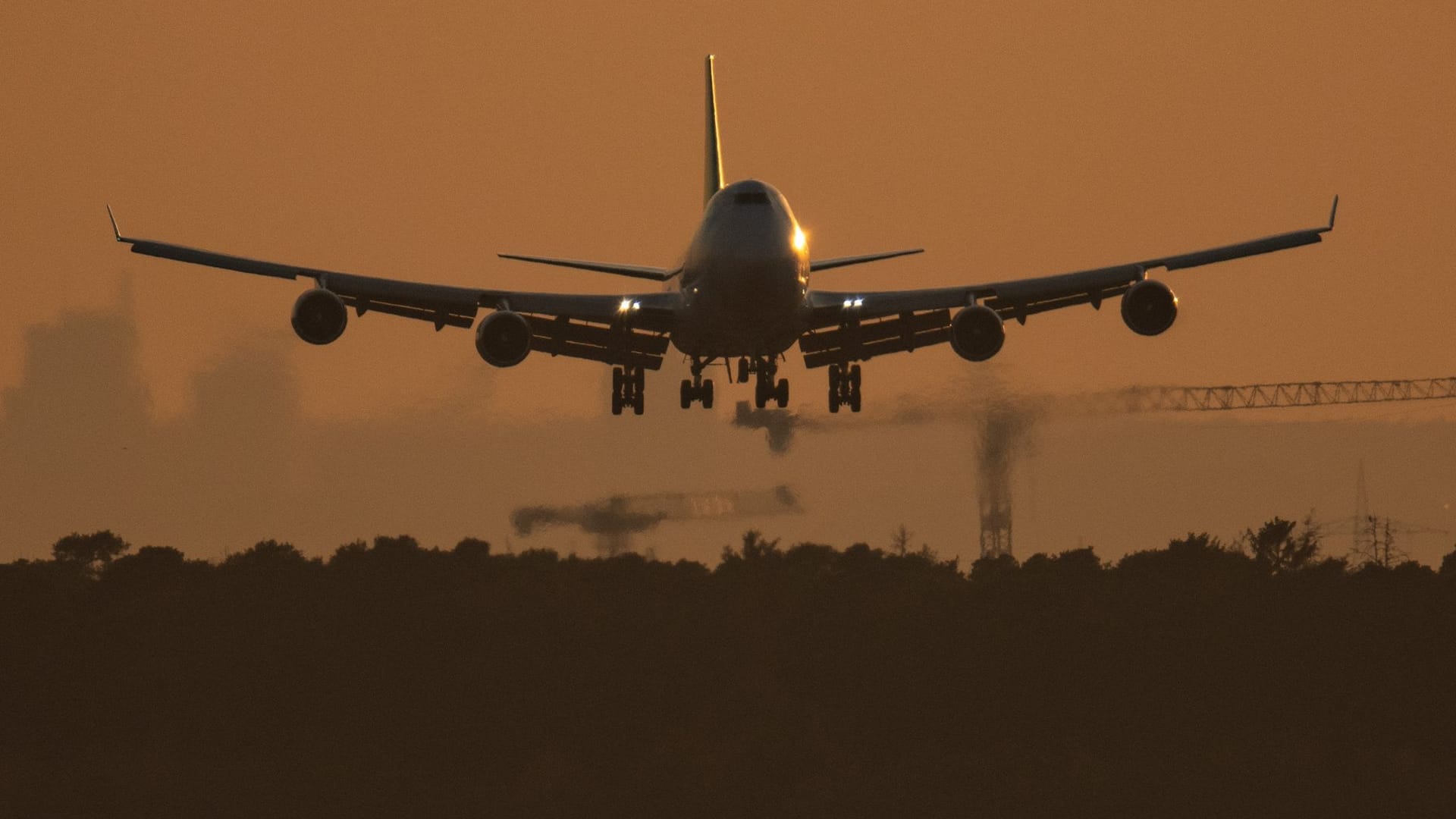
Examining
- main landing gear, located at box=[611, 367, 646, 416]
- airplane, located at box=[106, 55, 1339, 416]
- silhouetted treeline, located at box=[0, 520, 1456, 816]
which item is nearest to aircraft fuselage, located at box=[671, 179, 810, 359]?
airplane, located at box=[106, 55, 1339, 416]

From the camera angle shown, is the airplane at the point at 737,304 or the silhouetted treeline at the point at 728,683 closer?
the airplane at the point at 737,304

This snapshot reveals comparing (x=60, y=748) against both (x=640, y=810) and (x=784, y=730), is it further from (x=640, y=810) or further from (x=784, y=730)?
(x=784, y=730)

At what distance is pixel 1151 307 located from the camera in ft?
203

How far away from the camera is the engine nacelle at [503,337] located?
61.4 m

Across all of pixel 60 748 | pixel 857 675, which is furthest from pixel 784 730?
pixel 60 748

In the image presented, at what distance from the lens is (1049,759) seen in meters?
145

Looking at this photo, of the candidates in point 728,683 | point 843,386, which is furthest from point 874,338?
point 728,683

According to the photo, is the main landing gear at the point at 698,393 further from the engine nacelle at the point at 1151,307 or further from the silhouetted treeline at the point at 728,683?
the silhouetted treeline at the point at 728,683

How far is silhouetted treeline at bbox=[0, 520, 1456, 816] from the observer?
5413 inches

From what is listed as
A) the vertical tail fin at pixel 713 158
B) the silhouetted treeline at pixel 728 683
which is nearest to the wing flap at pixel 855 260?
the vertical tail fin at pixel 713 158

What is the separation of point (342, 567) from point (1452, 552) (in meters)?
74.0

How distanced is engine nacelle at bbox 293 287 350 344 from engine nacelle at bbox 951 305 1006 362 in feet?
51.2

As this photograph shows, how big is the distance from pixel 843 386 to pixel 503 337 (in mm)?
11753

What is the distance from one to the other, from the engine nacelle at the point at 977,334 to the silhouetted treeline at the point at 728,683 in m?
76.5
